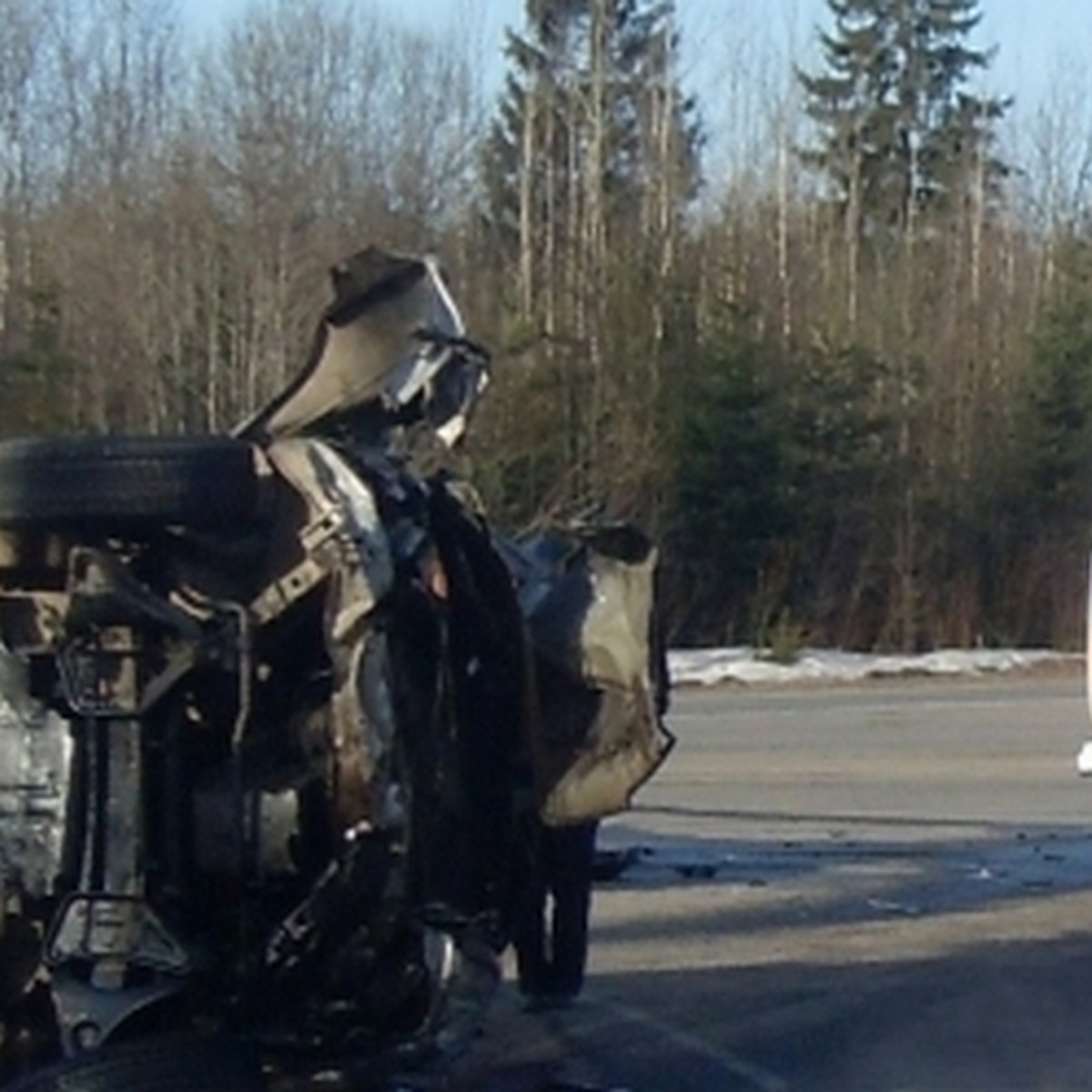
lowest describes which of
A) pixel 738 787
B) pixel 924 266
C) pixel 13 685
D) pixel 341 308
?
pixel 738 787

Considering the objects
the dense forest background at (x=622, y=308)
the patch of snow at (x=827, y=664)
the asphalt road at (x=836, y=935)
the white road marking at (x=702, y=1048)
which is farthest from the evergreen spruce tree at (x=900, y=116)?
the white road marking at (x=702, y=1048)

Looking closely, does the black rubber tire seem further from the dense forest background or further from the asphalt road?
the dense forest background

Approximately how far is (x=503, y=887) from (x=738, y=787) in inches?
407

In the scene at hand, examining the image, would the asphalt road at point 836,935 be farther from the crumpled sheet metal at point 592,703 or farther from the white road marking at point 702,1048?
the crumpled sheet metal at point 592,703

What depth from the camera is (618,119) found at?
51.3 m

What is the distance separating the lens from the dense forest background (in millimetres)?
36094

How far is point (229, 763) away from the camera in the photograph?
7.16 m

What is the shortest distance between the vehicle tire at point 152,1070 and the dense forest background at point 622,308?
69.6ft

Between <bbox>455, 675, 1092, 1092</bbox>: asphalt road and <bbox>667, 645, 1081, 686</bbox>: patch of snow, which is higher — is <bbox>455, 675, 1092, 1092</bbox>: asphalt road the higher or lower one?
the lower one

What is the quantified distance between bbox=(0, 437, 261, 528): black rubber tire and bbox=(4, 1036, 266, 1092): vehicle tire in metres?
1.26

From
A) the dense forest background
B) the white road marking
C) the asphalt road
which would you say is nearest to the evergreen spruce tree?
the dense forest background

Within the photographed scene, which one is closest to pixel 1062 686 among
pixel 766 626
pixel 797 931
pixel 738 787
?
pixel 766 626

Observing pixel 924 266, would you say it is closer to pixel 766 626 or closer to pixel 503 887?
pixel 766 626

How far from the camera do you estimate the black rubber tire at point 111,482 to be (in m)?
7.03
